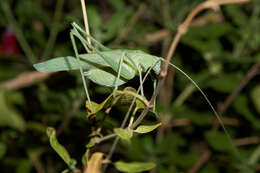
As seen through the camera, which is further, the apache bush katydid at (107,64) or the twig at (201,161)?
the twig at (201,161)

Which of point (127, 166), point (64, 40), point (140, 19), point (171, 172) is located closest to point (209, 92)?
point (140, 19)

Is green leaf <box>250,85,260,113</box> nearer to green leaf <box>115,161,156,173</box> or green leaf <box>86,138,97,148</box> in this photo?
green leaf <box>115,161,156,173</box>

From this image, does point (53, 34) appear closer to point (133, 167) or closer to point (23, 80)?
point (23, 80)

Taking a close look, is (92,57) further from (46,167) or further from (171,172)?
(46,167)

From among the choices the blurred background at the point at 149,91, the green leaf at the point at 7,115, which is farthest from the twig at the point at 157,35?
the green leaf at the point at 7,115

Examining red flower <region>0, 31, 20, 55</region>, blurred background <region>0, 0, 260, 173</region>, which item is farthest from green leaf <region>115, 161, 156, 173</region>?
red flower <region>0, 31, 20, 55</region>

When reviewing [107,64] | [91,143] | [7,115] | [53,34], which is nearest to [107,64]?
[107,64]

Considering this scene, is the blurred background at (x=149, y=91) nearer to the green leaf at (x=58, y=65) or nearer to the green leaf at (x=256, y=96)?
the green leaf at (x=256, y=96)

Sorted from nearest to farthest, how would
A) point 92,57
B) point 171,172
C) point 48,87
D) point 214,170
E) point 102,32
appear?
point 92,57 → point 171,172 → point 102,32 → point 214,170 → point 48,87
